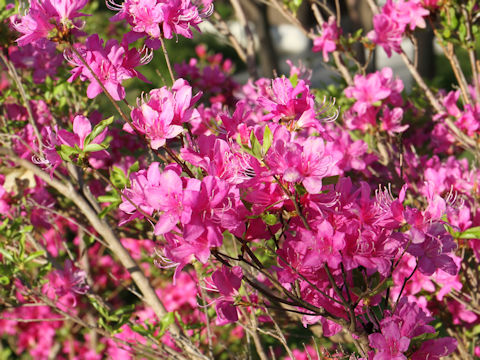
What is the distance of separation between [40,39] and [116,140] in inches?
52.7

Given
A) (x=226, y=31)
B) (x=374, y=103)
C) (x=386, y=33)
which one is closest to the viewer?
(x=374, y=103)

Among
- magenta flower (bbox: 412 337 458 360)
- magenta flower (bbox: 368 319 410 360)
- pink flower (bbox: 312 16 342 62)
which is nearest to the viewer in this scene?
magenta flower (bbox: 368 319 410 360)

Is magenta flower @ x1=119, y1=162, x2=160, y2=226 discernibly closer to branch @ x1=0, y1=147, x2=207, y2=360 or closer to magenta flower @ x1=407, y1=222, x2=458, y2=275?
magenta flower @ x1=407, y1=222, x2=458, y2=275

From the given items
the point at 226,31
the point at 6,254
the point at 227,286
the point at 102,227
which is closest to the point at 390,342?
the point at 227,286

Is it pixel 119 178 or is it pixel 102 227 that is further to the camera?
pixel 102 227

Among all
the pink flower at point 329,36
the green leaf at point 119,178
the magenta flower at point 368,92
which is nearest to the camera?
the green leaf at point 119,178

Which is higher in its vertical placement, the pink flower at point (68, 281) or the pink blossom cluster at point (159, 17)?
the pink blossom cluster at point (159, 17)

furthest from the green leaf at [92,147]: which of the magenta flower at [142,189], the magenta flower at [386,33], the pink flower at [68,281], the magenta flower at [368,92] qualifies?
the magenta flower at [386,33]

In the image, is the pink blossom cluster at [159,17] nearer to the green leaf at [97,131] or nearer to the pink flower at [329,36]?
the green leaf at [97,131]

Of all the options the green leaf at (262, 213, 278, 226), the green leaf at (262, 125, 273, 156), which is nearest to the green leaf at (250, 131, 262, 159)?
the green leaf at (262, 125, 273, 156)

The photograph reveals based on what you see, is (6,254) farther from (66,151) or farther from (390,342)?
(390,342)

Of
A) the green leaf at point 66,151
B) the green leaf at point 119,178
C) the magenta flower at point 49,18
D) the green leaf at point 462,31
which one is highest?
the magenta flower at point 49,18

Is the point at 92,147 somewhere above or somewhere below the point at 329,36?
above

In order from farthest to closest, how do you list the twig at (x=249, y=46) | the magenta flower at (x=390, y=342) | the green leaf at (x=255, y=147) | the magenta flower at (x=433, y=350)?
1. the twig at (x=249, y=46)
2. the magenta flower at (x=433, y=350)
3. the magenta flower at (x=390, y=342)
4. the green leaf at (x=255, y=147)
